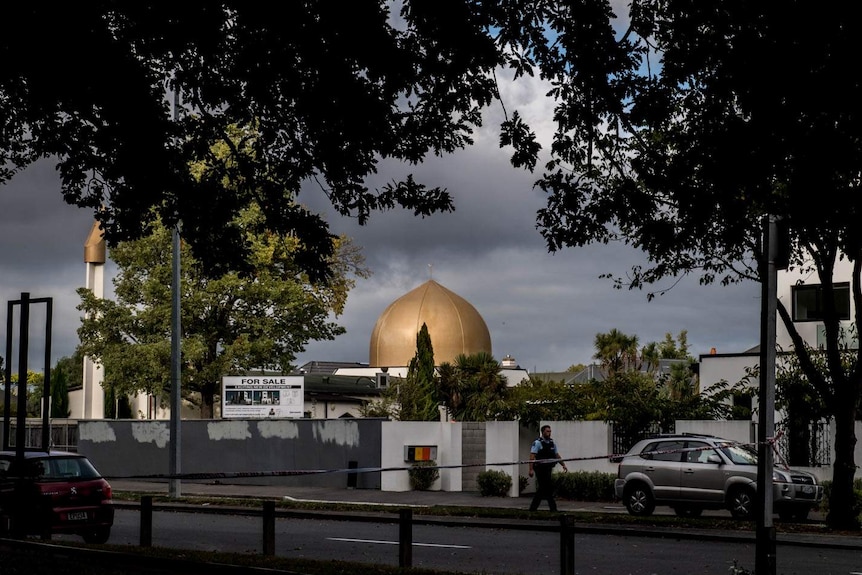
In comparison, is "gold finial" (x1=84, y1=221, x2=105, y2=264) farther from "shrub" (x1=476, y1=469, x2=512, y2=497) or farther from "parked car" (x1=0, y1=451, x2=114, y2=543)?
"parked car" (x1=0, y1=451, x2=114, y2=543)

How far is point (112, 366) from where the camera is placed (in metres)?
49.7

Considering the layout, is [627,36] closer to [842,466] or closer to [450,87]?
[450,87]

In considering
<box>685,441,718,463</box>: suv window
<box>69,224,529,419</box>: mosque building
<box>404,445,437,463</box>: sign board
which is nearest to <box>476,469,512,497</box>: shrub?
<box>404,445,437,463</box>: sign board

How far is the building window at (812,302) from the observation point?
3872 centimetres

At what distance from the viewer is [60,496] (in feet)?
59.5

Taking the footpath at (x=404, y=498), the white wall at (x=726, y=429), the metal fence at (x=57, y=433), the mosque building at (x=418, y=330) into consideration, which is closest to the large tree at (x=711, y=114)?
the footpath at (x=404, y=498)

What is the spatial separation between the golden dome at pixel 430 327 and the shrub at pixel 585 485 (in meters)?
48.6

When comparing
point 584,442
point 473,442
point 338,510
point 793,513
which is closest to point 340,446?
point 473,442

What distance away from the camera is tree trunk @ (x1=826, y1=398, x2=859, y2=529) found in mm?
21719

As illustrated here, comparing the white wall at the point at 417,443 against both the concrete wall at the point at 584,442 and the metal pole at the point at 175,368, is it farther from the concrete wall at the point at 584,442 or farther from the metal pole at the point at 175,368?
the metal pole at the point at 175,368

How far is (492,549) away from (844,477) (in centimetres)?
754

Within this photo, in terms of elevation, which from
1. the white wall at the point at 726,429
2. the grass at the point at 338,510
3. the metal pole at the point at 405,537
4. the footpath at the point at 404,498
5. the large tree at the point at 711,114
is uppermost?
the large tree at the point at 711,114

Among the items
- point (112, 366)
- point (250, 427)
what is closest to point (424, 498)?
point (250, 427)

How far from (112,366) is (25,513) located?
3422 cm
